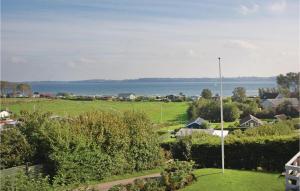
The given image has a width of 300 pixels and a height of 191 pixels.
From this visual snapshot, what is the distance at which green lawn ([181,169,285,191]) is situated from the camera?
1535cm

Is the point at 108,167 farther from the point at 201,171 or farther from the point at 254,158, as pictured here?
the point at 254,158

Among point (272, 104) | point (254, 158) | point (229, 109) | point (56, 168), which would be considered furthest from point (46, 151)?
point (272, 104)

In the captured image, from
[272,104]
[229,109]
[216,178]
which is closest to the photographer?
[216,178]

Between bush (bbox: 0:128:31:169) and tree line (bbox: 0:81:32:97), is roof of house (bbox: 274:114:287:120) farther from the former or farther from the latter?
tree line (bbox: 0:81:32:97)

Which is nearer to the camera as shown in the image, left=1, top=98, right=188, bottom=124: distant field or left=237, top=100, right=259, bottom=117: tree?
left=1, top=98, right=188, bottom=124: distant field

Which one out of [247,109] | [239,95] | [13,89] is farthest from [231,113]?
[13,89]

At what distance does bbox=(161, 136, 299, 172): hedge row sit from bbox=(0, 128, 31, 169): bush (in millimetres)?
8402

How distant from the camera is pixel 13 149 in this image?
20594 millimetres

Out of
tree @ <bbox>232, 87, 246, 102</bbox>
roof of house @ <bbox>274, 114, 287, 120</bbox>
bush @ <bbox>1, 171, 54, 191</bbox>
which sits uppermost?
bush @ <bbox>1, 171, 54, 191</bbox>

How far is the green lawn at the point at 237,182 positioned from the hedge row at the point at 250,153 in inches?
60.3

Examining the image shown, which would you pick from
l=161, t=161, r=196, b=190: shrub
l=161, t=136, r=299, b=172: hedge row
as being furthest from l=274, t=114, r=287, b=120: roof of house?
l=161, t=161, r=196, b=190: shrub

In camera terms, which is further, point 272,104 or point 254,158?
point 272,104

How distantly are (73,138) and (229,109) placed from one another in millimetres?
46000

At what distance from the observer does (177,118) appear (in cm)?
6669
